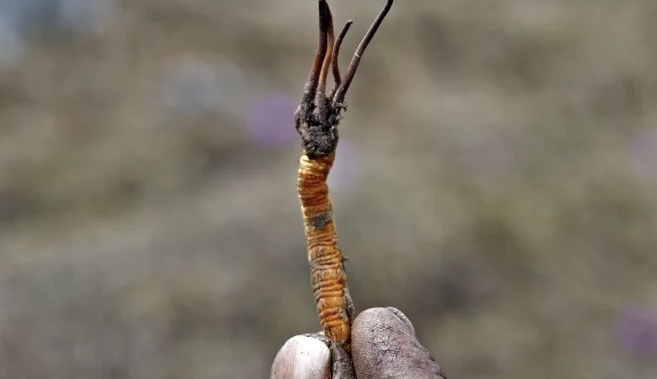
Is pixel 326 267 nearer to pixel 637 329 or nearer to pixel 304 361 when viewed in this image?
pixel 304 361

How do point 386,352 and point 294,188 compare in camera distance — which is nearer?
point 386,352

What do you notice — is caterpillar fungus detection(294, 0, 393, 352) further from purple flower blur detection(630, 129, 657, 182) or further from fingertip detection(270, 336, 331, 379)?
purple flower blur detection(630, 129, 657, 182)

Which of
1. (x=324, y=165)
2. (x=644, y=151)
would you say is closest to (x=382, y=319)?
(x=324, y=165)

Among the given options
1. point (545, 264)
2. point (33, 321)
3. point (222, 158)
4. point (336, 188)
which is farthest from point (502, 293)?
point (33, 321)

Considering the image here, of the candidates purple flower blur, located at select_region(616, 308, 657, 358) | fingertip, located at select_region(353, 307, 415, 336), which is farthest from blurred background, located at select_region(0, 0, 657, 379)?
fingertip, located at select_region(353, 307, 415, 336)

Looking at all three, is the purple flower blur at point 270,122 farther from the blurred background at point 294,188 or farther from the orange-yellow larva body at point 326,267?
the orange-yellow larva body at point 326,267

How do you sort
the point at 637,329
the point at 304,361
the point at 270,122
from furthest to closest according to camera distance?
1. the point at 270,122
2. the point at 637,329
3. the point at 304,361

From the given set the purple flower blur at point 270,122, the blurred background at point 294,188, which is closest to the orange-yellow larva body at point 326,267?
the blurred background at point 294,188
